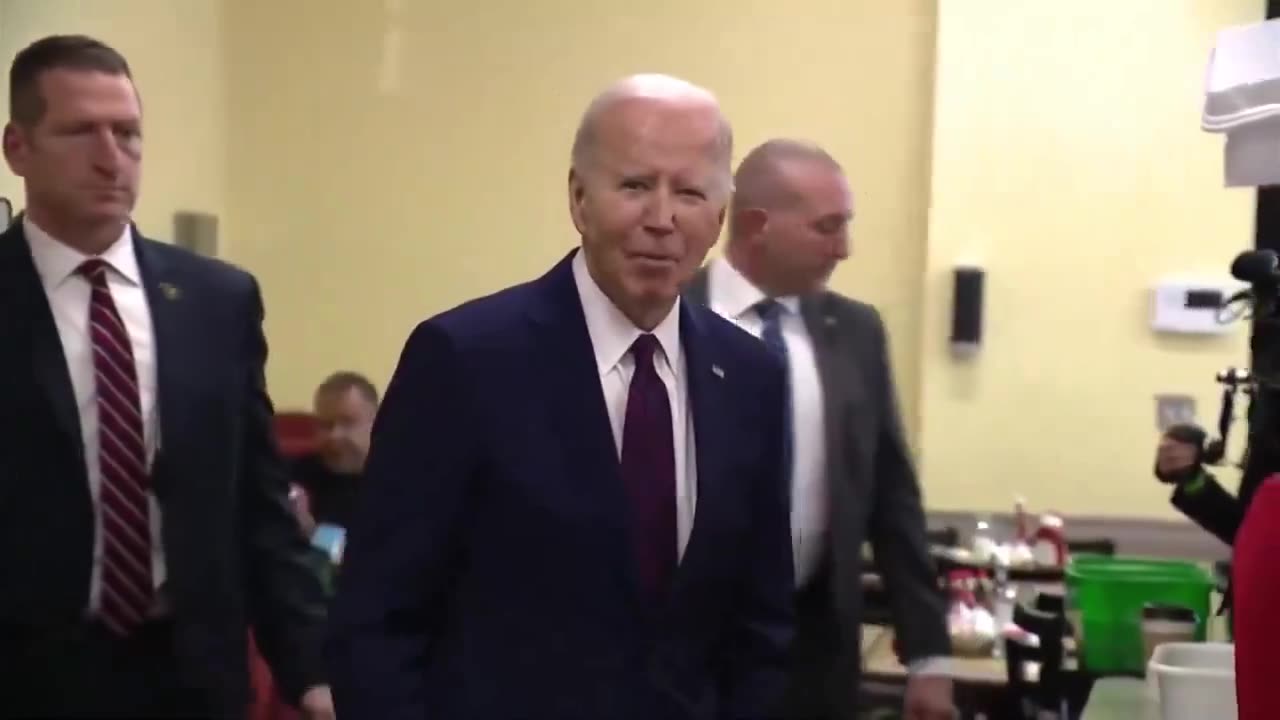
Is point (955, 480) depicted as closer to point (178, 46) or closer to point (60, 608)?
point (178, 46)

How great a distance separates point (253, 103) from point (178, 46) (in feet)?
1.29

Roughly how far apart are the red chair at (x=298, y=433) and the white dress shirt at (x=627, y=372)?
9.88ft

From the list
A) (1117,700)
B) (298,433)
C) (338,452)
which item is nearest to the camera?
(1117,700)

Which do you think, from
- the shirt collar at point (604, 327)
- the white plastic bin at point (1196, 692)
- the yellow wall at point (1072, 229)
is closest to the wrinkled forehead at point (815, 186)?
the white plastic bin at point (1196, 692)

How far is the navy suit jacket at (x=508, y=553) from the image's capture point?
159 centimetres

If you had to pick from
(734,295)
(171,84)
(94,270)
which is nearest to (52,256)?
(94,270)

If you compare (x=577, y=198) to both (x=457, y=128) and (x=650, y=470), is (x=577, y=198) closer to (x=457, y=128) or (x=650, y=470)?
(x=650, y=470)

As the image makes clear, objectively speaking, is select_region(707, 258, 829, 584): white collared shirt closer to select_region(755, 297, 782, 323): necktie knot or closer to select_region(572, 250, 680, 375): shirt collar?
select_region(755, 297, 782, 323): necktie knot

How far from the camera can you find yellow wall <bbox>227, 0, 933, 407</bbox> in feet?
16.5

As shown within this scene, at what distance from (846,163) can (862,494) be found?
8.49 feet

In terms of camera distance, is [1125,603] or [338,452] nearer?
[1125,603]

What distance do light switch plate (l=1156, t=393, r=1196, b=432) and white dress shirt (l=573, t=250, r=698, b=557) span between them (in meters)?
3.41

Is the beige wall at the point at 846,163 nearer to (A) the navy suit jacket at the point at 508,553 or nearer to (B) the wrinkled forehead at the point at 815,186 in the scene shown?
(B) the wrinkled forehead at the point at 815,186

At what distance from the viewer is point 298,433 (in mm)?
4902
